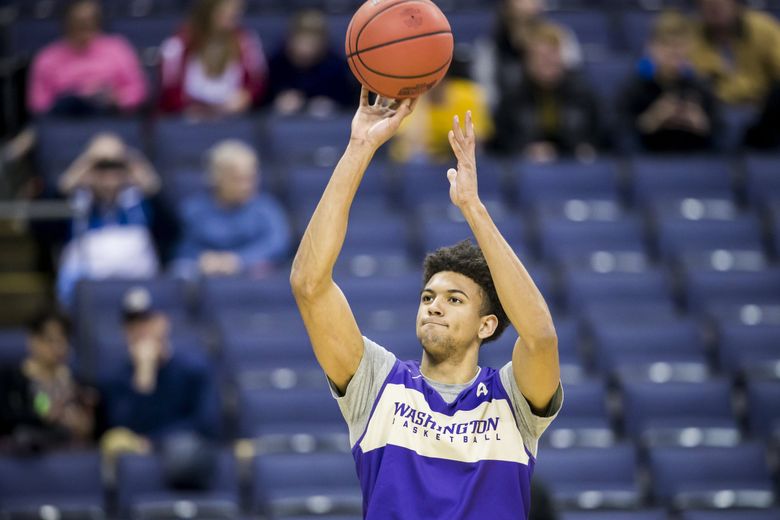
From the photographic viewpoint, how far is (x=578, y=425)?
706 cm

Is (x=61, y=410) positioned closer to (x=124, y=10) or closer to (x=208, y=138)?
(x=208, y=138)

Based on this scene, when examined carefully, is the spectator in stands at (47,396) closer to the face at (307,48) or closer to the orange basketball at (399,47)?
the face at (307,48)

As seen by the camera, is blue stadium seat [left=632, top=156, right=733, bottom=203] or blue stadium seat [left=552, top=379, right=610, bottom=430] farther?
blue stadium seat [left=632, top=156, right=733, bottom=203]

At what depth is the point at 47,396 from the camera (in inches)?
280

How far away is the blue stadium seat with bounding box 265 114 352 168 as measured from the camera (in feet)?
29.6

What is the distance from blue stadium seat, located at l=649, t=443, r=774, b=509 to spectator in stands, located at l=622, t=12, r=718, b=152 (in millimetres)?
3074

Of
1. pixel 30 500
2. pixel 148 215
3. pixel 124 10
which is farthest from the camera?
pixel 124 10

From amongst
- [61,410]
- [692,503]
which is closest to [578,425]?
[692,503]

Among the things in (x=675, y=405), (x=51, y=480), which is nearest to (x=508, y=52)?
(x=675, y=405)

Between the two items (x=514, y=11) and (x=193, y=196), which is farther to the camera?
(x=514, y=11)

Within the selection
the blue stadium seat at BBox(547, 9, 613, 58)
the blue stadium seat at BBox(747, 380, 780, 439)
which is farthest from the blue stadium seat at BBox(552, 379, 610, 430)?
the blue stadium seat at BBox(547, 9, 613, 58)

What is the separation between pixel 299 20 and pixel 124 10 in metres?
2.06

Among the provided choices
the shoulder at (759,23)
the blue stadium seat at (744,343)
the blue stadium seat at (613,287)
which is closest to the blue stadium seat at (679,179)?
the blue stadium seat at (613,287)

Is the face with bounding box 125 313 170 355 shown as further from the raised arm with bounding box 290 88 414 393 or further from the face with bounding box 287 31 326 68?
the raised arm with bounding box 290 88 414 393
